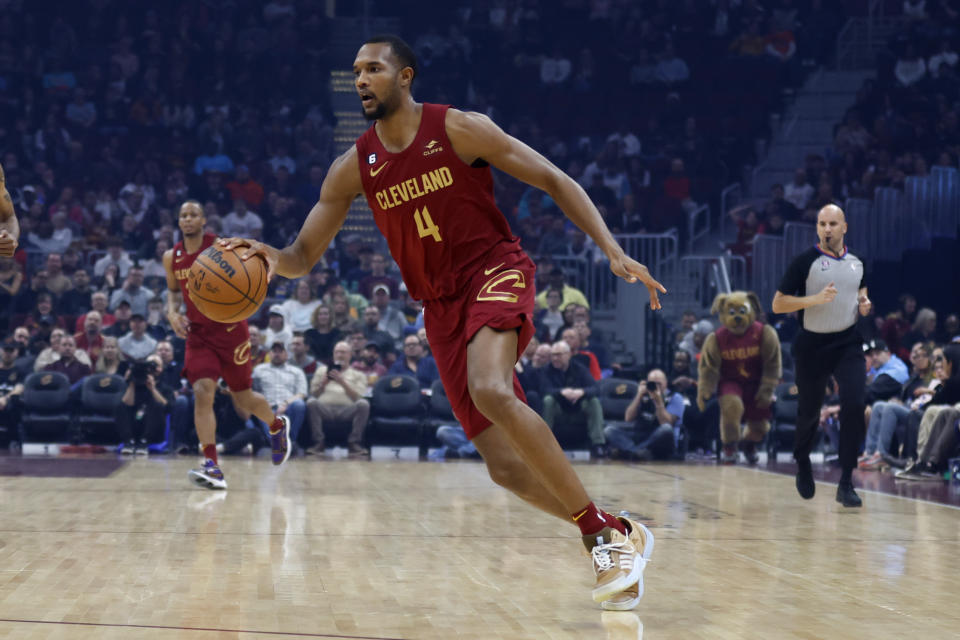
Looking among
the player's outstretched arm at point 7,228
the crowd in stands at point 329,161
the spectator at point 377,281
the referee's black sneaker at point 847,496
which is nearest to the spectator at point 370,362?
the crowd in stands at point 329,161

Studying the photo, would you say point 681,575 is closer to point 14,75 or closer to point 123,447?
point 123,447

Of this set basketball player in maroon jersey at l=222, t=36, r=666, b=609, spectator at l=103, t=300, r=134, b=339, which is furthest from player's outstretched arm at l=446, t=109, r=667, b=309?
spectator at l=103, t=300, r=134, b=339

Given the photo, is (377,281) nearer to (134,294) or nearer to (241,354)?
(134,294)

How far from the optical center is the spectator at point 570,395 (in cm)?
1223

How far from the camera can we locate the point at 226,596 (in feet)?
14.0

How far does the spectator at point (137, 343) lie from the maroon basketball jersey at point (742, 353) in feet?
20.0

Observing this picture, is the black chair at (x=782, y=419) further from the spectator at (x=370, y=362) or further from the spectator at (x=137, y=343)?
the spectator at (x=137, y=343)

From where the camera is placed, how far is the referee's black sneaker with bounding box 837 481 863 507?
7.69 m

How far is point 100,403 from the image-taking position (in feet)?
40.1

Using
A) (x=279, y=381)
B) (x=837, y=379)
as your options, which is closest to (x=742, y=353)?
(x=837, y=379)

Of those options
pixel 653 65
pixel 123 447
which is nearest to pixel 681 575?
pixel 123 447

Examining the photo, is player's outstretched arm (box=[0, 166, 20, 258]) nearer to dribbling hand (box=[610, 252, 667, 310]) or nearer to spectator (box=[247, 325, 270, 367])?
dribbling hand (box=[610, 252, 667, 310])

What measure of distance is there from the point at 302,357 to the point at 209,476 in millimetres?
4575

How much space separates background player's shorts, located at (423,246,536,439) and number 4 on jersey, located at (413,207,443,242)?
210 millimetres
